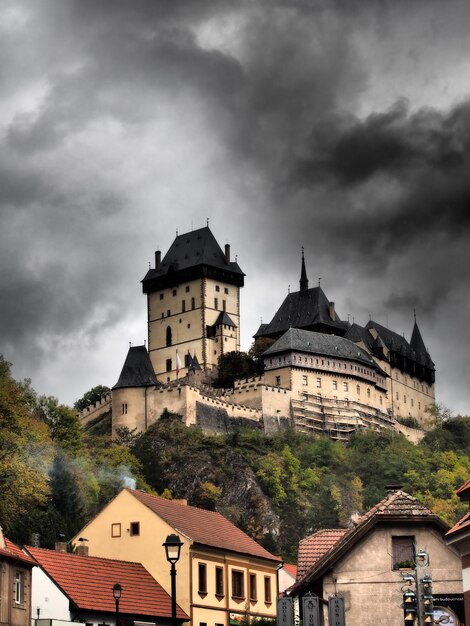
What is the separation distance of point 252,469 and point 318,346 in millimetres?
27941

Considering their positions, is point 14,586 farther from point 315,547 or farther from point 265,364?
point 265,364

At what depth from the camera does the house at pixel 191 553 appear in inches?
2188

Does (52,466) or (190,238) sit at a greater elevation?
(190,238)

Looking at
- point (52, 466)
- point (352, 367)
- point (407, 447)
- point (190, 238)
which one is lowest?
point (52, 466)

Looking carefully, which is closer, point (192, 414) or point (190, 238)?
point (192, 414)

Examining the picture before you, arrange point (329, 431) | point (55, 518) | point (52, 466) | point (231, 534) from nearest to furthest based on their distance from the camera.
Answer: point (231, 534) → point (55, 518) → point (52, 466) → point (329, 431)

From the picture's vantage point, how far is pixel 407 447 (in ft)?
484

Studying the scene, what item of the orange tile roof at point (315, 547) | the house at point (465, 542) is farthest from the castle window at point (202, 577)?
the house at point (465, 542)

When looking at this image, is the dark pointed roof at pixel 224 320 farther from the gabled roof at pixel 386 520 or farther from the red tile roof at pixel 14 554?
the gabled roof at pixel 386 520

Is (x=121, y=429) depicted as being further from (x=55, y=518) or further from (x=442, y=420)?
(x=55, y=518)

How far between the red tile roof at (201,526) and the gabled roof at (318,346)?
8876 cm

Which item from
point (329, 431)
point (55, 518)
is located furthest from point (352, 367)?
point (55, 518)

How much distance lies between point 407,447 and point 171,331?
3062 cm

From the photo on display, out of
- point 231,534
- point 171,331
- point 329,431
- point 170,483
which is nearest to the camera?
point 231,534
